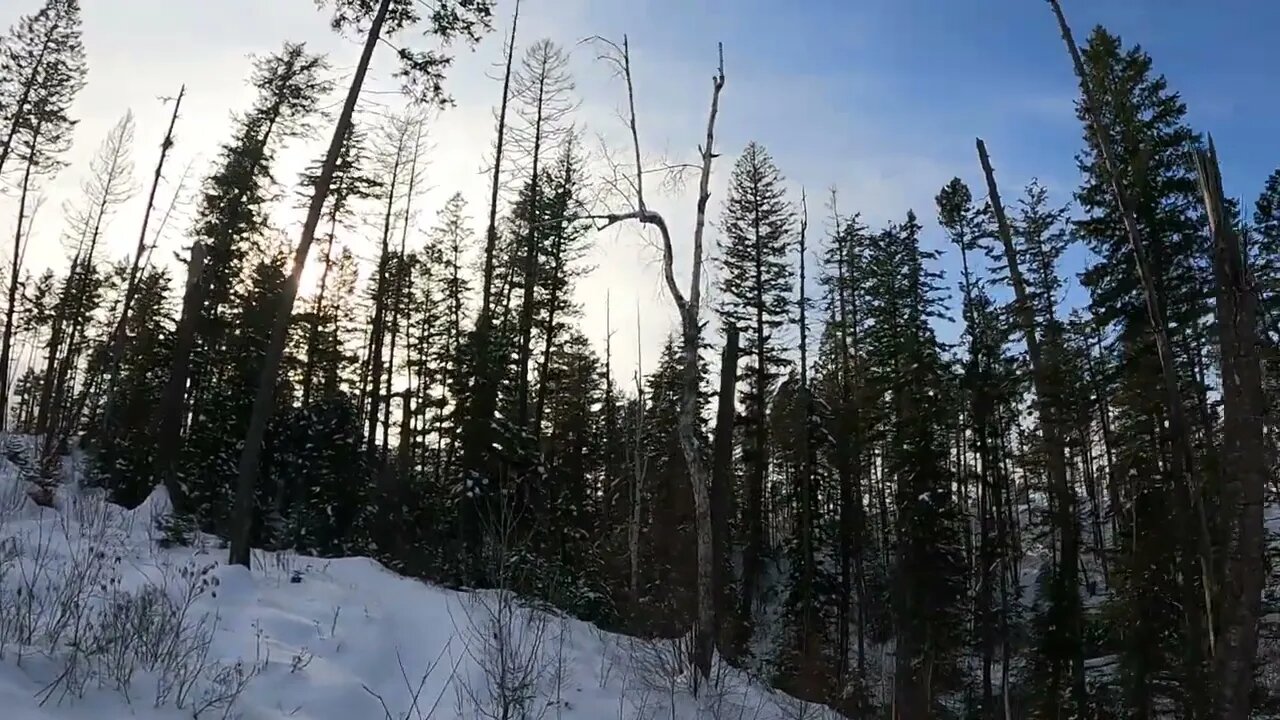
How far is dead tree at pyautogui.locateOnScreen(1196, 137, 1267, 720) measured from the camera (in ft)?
30.2

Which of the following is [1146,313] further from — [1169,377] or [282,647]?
[282,647]

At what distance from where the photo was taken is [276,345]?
38.5 feet

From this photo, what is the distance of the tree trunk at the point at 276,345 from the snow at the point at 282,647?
618 millimetres

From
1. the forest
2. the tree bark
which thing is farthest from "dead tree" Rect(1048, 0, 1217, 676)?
the tree bark

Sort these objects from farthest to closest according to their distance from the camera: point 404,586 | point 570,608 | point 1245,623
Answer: point 570,608
point 404,586
point 1245,623

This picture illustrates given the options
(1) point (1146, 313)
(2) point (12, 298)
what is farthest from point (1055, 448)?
(2) point (12, 298)

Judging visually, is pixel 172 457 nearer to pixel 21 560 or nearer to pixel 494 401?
pixel 494 401

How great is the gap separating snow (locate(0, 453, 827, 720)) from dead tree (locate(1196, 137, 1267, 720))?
16.5ft

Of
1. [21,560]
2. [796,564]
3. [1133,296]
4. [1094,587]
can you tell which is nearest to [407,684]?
[21,560]

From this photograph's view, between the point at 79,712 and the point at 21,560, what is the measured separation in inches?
120

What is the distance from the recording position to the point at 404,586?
34.3ft

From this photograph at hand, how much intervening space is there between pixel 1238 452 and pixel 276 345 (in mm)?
13021

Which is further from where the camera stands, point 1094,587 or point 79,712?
point 1094,587

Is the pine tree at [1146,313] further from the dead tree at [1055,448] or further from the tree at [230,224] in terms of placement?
the tree at [230,224]
